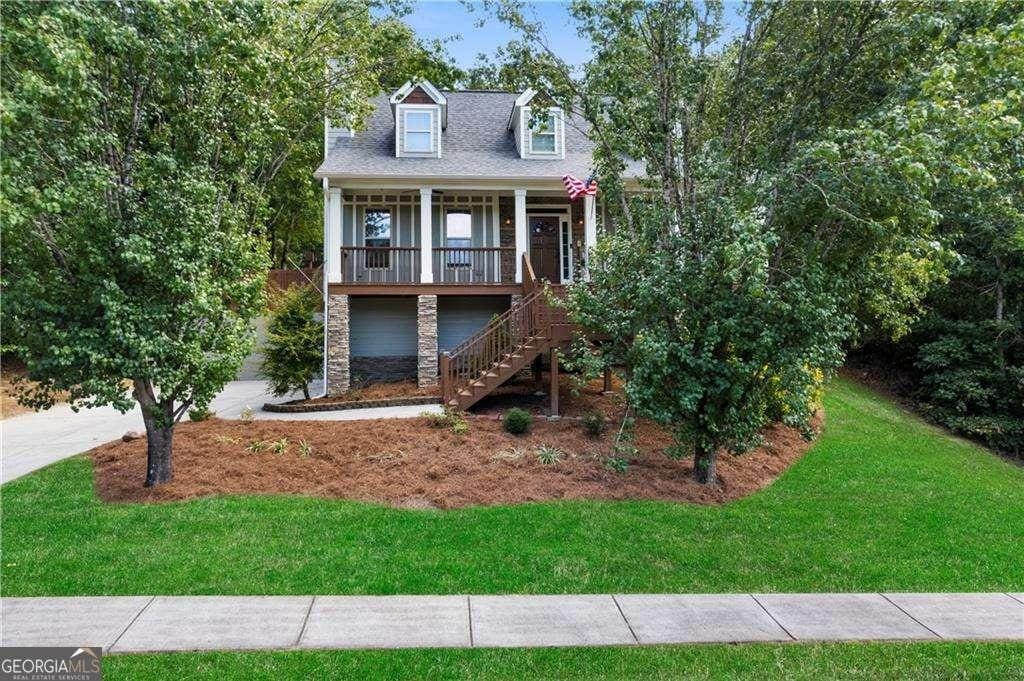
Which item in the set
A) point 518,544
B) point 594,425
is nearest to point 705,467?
point 594,425

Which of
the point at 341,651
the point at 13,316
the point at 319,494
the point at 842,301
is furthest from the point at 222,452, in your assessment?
the point at 842,301

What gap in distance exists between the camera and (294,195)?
21906 millimetres

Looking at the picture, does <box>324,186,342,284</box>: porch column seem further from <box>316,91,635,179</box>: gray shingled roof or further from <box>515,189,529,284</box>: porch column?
<box>515,189,529,284</box>: porch column

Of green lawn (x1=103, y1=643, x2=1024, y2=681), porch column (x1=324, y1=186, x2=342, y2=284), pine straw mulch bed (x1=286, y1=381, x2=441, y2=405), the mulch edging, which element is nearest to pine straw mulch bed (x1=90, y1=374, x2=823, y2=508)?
the mulch edging

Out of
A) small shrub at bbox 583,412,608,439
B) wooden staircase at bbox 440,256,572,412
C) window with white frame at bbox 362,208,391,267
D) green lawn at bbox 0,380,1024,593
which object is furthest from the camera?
window with white frame at bbox 362,208,391,267

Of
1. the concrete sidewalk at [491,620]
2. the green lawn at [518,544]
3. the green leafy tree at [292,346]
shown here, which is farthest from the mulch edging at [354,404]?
the concrete sidewalk at [491,620]

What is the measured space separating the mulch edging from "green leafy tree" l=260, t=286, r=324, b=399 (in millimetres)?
674

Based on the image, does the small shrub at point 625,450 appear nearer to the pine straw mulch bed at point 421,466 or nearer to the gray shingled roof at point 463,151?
the pine straw mulch bed at point 421,466

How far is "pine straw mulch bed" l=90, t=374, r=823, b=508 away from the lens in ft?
22.3

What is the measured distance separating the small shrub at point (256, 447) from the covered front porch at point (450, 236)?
575 centimetres

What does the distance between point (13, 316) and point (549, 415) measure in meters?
7.80

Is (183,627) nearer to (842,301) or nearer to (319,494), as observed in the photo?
(319,494)

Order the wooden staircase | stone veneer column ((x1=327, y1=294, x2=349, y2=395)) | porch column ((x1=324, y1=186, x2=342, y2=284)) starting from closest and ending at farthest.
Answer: the wooden staircase → stone veneer column ((x1=327, y1=294, x2=349, y2=395)) → porch column ((x1=324, y1=186, x2=342, y2=284))

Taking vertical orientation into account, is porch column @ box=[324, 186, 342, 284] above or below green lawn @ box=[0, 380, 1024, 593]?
above
